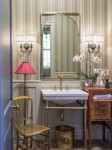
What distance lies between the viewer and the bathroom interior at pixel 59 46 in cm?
365

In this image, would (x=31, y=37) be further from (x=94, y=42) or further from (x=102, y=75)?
(x=102, y=75)

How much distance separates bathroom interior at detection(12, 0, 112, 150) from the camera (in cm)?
365

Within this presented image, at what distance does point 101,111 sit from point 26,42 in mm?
1603

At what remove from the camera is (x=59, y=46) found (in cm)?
371

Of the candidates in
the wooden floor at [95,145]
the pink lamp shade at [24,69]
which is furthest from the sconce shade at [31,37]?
the wooden floor at [95,145]

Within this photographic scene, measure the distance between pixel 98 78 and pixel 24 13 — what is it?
1614 mm

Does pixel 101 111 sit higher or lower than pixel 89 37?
lower

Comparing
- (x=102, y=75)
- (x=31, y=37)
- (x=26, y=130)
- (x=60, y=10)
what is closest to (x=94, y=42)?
(x=102, y=75)

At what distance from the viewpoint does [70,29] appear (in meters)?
3.70

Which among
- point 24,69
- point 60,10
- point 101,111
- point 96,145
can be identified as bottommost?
point 96,145

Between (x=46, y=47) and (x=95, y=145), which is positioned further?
(x=46, y=47)

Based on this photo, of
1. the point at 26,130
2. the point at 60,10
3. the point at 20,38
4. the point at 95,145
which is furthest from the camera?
the point at 60,10

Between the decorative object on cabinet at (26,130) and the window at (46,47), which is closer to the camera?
the decorative object on cabinet at (26,130)

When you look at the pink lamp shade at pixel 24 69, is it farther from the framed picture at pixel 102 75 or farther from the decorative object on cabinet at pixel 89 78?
the framed picture at pixel 102 75
